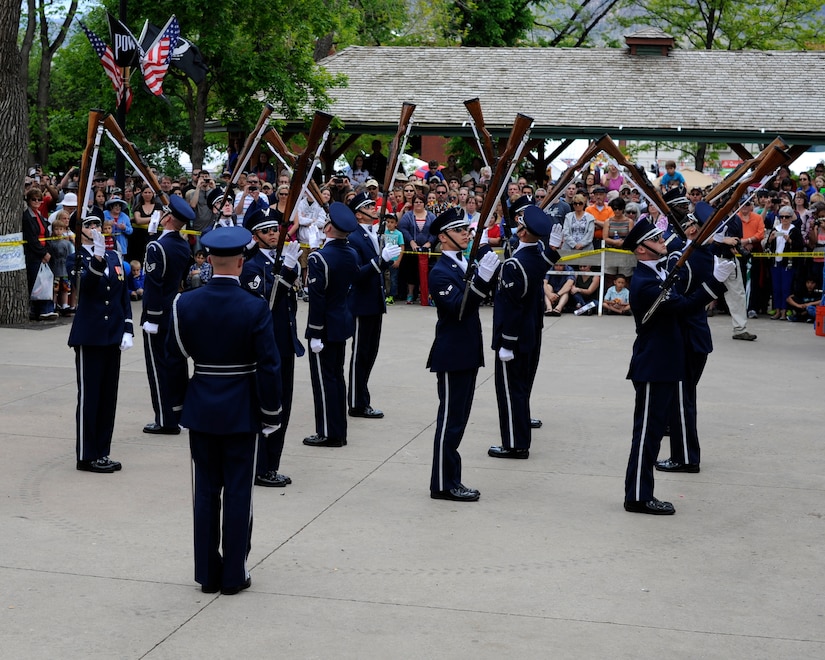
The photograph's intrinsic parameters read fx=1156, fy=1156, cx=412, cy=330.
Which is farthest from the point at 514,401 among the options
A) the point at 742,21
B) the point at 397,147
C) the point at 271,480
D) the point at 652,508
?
the point at 742,21

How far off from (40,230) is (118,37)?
3.32m

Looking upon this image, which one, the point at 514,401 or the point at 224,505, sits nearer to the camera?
the point at 224,505

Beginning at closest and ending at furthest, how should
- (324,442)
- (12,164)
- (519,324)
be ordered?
(519,324) → (324,442) → (12,164)

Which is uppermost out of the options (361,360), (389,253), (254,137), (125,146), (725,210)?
(254,137)

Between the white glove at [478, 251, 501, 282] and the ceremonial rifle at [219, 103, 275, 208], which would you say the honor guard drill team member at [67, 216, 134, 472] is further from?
the white glove at [478, 251, 501, 282]

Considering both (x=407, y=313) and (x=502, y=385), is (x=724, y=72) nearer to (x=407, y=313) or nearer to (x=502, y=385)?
(x=407, y=313)

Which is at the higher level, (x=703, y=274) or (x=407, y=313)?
(x=703, y=274)

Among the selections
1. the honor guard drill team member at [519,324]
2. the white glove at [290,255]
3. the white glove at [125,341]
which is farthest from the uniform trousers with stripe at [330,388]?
the white glove at [125,341]

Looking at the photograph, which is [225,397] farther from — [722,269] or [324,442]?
[722,269]

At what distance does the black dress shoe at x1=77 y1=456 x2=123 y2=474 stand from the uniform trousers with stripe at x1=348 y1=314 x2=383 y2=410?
2.56m

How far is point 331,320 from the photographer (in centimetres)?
884

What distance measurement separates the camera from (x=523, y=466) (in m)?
8.53

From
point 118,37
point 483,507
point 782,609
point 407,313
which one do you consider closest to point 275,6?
point 118,37

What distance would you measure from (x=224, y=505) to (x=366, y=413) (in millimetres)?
4405
